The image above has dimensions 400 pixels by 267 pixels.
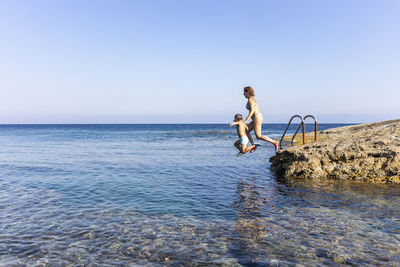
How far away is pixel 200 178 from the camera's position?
591 inches

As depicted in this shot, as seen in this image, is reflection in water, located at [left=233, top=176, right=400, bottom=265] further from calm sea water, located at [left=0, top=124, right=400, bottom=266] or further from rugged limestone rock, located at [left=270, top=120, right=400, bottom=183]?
rugged limestone rock, located at [left=270, top=120, right=400, bottom=183]

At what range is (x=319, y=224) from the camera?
312 inches

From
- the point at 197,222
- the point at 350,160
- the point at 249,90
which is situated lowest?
the point at 197,222

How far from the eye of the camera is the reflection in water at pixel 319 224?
20.0 ft

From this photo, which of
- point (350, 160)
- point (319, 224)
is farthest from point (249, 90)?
point (350, 160)

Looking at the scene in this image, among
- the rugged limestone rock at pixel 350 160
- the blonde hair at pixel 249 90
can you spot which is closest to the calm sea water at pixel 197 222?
the rugged limestone rock at pixel 350 160

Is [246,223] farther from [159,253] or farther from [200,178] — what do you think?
[200,178]

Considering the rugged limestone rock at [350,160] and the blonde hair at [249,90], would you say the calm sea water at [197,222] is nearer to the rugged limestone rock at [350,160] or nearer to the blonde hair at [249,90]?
the rugged limestone rock at [350,160]

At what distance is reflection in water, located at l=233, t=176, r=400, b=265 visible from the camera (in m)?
6.11

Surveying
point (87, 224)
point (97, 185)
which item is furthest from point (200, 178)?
point (87, 224)

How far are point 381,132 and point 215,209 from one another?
13.3 metres

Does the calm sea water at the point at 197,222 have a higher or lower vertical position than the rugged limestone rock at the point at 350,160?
lower

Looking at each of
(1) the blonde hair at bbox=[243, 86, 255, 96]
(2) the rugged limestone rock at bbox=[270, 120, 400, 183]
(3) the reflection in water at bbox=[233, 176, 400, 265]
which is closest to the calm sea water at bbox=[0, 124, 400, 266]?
(3) the reflection in water at bbox=[233, 176, 400, 265]

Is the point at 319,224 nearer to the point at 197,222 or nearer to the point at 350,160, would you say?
the point at 197,222
